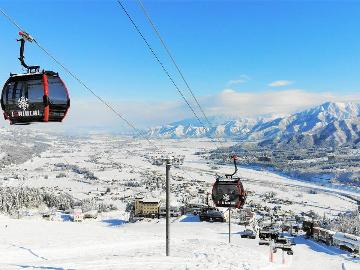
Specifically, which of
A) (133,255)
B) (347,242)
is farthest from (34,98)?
(347,242)

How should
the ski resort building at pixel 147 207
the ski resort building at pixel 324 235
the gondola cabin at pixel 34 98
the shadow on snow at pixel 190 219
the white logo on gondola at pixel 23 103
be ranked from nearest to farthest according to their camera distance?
the gondola cabin at pixel 34 98 → the white logo on gondola at pixel 23 103 → the ski resort building at pixel 324 235 → the shadow on snow at pixel 190 219 → the ski resort building at pixel 147 207

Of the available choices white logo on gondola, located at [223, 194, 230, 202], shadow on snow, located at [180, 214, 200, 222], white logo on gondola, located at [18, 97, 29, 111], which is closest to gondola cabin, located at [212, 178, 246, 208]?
white logo on gondola, located at [223, 194, 230, 202]

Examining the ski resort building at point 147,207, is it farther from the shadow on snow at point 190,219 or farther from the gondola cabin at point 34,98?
the gondola cabin at point 34,98

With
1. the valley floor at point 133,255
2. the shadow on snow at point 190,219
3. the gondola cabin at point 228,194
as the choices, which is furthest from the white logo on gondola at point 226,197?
the shadow on snow at point 190,219

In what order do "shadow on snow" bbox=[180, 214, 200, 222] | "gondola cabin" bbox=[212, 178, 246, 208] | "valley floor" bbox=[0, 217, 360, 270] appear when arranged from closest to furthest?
"valley floor" bbox=[0, 217, 360, 270] < "gondola cabin" bbox=[212, 178, 246, 208] < "shadow on snow" bbox=[180, 214, 200, 222]

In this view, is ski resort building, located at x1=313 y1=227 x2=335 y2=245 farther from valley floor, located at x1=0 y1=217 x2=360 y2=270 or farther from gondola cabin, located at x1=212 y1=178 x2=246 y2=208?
gondola cabin, located at x1=212 y1=178 x2=246 y2=208

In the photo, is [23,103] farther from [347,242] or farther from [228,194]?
[347,242]
